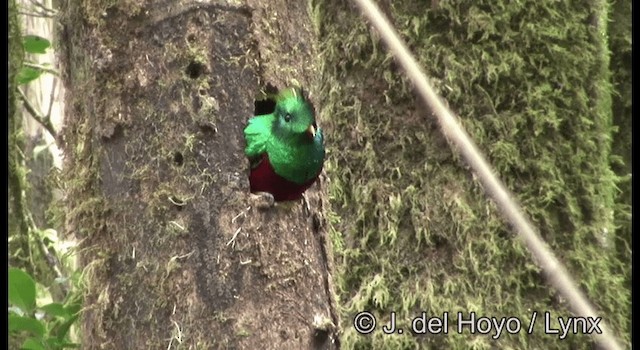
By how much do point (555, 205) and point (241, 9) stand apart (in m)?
1.58

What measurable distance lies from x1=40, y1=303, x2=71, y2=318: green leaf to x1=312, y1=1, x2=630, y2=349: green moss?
1156 mm

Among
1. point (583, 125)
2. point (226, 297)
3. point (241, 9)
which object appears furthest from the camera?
point (583, 125)

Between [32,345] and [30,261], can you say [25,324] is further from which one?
[30,261]

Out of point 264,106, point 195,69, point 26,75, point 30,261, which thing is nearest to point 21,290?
point 195,69

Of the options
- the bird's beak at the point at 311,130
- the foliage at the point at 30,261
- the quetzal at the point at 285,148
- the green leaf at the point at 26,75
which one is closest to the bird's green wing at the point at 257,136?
the quetzal at the point at 285,148

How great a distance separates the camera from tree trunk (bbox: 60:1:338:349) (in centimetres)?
222

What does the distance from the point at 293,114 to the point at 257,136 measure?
5.6 inches

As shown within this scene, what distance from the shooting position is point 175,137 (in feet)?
7.54

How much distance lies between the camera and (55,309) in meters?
2.34

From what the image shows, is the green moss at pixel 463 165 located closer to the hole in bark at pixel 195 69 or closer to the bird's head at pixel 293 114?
the bird's head at pixel 293 114

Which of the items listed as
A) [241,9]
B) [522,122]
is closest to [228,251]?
[241,9]

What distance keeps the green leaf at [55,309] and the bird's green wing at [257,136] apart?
613 millimetres

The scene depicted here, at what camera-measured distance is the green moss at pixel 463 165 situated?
3283 mm

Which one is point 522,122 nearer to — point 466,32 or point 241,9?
point 466,32
